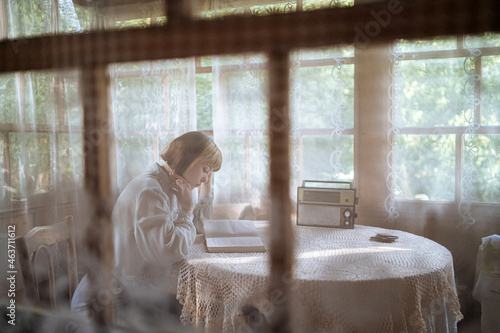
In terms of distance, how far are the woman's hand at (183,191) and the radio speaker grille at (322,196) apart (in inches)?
24.5

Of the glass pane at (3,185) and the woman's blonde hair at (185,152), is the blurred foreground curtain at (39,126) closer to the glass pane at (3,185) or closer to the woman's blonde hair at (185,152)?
the glass pane at (3,185)

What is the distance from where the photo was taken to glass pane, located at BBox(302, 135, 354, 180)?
256 centimetres

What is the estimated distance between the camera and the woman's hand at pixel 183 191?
151 centimetres

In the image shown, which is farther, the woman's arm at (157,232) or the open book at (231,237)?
the open book at (231,237)

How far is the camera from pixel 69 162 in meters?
2.53

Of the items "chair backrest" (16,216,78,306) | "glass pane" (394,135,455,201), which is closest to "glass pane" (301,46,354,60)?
"glass pane" (394,135,455,201)

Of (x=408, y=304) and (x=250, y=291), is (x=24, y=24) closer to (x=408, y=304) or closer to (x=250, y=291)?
(x=250, y=291)

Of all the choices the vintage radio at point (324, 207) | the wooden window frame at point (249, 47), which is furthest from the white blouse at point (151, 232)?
the wooden window frame at point (249, 47)

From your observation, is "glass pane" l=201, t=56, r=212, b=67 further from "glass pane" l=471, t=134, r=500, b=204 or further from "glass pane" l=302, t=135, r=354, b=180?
"glass pane" l=471, t=134, r=500, b=204

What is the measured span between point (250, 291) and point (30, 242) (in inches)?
30.5

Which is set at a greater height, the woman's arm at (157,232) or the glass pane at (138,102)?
the glass pane at (138,102)

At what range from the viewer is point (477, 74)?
2.29 metres

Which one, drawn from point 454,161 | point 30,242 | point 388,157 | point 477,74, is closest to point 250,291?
point 30,242

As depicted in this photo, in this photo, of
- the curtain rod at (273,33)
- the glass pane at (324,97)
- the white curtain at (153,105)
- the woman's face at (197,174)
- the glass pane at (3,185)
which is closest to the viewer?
the curtain rod at (273,33)
